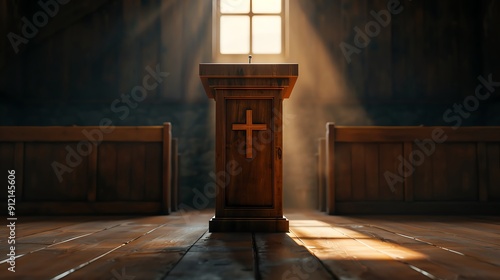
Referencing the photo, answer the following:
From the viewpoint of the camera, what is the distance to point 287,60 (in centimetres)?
655

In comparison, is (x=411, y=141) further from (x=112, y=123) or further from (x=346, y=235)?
(x=112, y=123)

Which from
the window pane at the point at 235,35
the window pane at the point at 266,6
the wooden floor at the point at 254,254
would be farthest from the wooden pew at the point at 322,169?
the window pane at the point at 266,6

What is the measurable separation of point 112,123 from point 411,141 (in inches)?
151

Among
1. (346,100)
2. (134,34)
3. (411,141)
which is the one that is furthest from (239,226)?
(134,34)

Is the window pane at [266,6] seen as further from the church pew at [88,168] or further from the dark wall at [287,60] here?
the church pew at [88,168]

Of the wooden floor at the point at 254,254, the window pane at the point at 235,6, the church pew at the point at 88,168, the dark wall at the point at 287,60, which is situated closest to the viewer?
the wooden floor at the point at 254,254

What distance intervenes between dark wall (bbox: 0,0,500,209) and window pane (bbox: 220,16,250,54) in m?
0.21

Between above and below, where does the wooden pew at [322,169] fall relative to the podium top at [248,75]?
below

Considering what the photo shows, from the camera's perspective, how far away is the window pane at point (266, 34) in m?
6.59

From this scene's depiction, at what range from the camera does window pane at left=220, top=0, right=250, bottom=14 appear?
21.6ft

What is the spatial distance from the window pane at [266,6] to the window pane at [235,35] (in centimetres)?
19

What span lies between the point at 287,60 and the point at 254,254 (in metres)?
4.81

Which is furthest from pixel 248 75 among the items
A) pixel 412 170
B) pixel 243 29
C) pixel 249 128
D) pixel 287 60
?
pixel 243 29

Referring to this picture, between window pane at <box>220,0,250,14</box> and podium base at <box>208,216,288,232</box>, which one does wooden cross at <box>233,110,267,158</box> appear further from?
window pane at <box>220,0,250,14</box>
